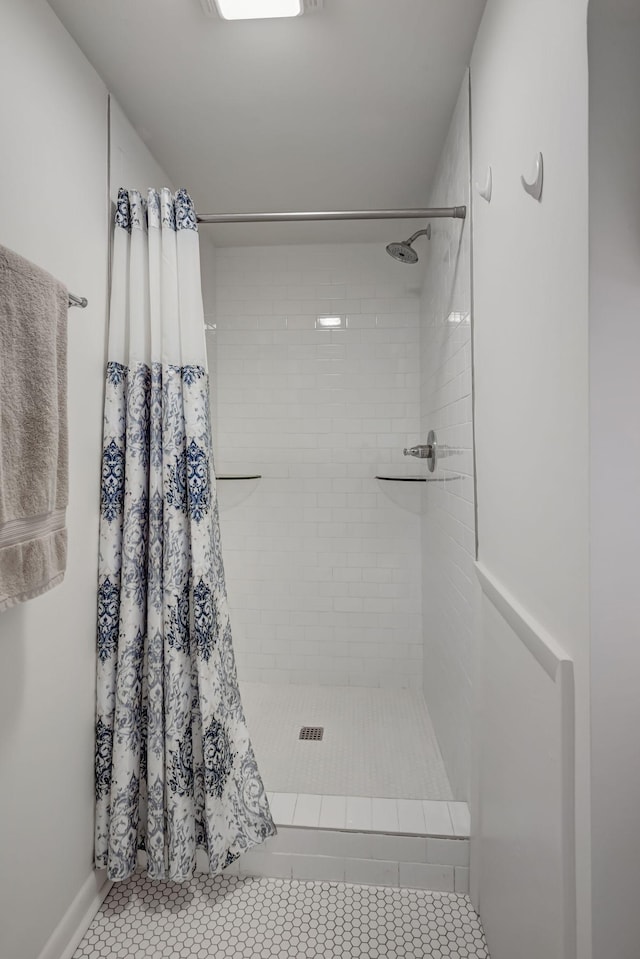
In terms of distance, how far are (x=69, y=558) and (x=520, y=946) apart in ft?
4.23

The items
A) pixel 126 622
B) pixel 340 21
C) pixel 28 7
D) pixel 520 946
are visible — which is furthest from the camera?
pixel 126 622

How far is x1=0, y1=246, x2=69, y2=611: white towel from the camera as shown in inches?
39.2

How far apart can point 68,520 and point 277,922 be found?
3.86 ft

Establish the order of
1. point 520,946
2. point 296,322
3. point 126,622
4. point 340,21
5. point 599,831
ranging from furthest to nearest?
1. point 296,322
2. point 126,622
3. point 340,21
4. point 520,946
5. point 599,831

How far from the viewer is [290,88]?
5.10 feet

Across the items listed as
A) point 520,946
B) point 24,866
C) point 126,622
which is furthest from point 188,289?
point 520,946

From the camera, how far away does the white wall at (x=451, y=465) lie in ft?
5.09

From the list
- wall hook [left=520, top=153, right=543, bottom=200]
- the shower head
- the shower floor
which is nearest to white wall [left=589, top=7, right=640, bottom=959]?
wall hook [left=520, top=153, right=543, bottom=200]

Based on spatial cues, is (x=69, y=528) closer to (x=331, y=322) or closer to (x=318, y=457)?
(x=318, y=457)

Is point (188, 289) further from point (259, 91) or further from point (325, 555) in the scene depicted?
point (325, 555)

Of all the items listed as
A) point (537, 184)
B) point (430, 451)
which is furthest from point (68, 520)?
point (430, 451)

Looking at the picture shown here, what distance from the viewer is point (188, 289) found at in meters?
1.55

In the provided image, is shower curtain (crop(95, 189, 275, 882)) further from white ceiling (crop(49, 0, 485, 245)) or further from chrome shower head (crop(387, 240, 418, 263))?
chrome shower head (crop(387, 240, 418, 263))

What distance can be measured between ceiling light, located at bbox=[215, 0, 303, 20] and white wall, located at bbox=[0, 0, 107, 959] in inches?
16.2
